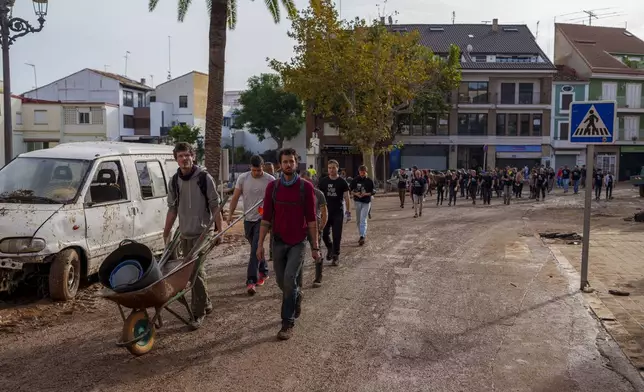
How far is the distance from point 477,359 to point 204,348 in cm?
257

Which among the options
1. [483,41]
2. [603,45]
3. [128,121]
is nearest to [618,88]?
[603,45]

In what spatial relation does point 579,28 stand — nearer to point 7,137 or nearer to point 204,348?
point 7,137

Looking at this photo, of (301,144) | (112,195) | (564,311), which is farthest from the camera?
(301,144)

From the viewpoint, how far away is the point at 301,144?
57.8m

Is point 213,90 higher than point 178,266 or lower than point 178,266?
higher

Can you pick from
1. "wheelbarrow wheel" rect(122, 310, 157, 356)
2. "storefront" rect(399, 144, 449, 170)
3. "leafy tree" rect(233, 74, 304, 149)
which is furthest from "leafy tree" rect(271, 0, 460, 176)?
"wheelbarrow wheel" rect(122, 310, 157, 356)

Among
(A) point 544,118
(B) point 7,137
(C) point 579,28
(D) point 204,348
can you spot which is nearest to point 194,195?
(D) point 204,348

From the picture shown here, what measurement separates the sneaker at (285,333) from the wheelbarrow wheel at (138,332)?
48.7 inches

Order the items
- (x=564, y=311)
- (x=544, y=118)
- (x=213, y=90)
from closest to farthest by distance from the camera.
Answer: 1. (x=564, y=311)
2. (x=213, y=90)
3. (x=544, y=118)

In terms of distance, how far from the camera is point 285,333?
243 inches

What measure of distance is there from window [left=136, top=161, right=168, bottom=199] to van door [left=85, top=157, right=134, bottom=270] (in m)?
0.37

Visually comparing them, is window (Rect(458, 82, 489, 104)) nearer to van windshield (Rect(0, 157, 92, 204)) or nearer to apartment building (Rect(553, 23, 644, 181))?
apartment building (Rect(553, 23, 644, 181))

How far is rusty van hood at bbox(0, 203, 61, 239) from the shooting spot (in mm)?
7113

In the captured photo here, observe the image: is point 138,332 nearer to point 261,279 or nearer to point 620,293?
point 261,279
